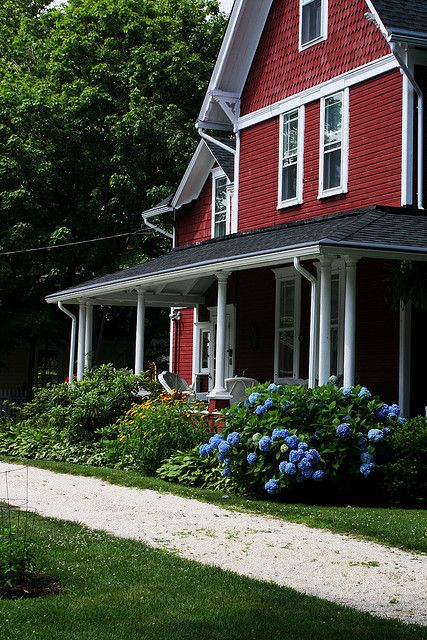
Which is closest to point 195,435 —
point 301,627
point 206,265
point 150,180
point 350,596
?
point 206,265

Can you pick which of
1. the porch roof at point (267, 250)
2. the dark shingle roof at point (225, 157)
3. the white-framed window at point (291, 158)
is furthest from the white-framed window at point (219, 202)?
the white-framed window at point (291, 158)

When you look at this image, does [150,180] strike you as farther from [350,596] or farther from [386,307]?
[350,596]

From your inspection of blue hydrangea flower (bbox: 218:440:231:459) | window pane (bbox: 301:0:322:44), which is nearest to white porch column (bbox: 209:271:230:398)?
blue hydrangea flower (bbox: 218:440:231:459)

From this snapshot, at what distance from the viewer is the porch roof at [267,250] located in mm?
13742

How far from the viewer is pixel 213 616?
252 inches

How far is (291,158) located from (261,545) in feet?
37.8

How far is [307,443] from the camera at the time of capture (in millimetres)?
12031

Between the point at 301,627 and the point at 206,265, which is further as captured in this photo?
the point at 206,265

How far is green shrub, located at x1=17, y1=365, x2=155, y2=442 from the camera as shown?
Answer: 18.1m

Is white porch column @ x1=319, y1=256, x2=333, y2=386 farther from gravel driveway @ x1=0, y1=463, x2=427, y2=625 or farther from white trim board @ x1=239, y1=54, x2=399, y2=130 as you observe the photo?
white trim board @ x1=239, y1=54, x2=399, y2=130

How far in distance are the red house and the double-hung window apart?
27 mm

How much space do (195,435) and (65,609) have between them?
8699 mm

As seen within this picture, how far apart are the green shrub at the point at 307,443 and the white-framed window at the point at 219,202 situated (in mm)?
11830

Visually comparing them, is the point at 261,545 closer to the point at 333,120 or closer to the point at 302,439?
the point at 302,439
